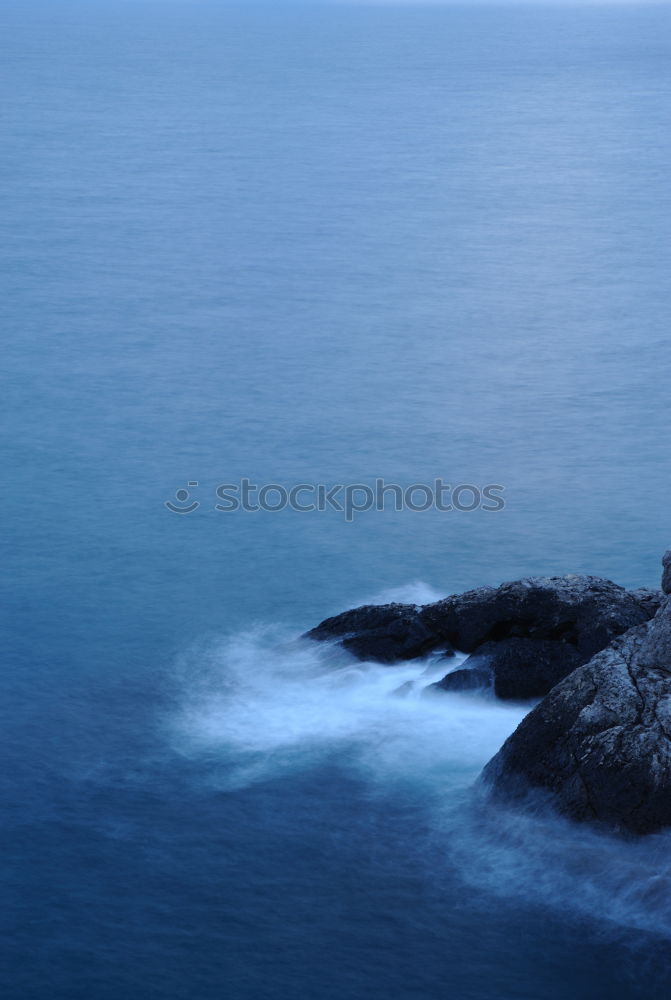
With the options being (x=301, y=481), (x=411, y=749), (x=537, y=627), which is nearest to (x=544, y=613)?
(x=537, y=627)

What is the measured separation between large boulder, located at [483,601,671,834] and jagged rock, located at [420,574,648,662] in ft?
5.13

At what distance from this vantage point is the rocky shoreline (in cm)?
1523

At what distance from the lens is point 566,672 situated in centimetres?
1802

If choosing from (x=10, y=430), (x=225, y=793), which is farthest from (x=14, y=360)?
(x=225, y=793)

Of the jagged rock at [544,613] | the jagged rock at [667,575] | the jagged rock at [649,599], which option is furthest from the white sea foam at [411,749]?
the jagged rock at [667,575]

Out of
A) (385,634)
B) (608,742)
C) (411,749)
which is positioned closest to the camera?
(608,742)

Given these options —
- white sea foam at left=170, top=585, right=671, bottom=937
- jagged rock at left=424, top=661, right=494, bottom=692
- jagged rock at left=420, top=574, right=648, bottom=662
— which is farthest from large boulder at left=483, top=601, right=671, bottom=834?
jagged rock at left=424, top=661, right=494, bottom=692

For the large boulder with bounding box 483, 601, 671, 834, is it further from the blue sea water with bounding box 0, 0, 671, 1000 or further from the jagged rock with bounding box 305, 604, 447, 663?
the jagged rock with bounding box 305, 604, 447, 663

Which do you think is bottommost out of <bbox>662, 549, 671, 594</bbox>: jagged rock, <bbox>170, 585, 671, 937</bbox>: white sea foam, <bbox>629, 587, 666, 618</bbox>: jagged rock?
<bbox>170, 585, 671, 937</bbox>: white sea foam

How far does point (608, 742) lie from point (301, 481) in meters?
12.2

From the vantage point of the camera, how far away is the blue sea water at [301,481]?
47.8 feet

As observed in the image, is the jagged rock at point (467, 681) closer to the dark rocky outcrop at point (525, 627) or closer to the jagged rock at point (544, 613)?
the dark rocky outcrop at point (525, 627)

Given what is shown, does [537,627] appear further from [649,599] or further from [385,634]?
[385,634]

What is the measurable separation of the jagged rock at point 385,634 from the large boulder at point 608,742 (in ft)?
9.26
